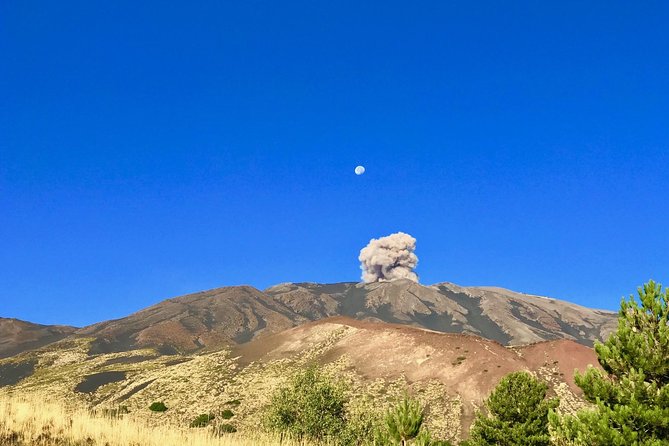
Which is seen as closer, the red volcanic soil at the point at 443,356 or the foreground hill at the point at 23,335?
the red volcanic soil at the point at 443,356

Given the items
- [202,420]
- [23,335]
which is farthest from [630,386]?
[23,335]

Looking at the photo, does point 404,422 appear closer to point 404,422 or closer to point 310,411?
point 404,422

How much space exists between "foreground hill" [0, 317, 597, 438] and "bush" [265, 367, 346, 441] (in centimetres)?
1276

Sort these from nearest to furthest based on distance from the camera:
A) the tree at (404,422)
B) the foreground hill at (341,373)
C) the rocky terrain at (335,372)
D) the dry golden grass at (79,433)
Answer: the dry golden grass at (79,433) → the tree at (404,422) → the foreground hill at (341,373) → the rocky terrain at (335,372)

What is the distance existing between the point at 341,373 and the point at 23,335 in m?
161

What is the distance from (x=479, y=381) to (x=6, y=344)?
17033 cm

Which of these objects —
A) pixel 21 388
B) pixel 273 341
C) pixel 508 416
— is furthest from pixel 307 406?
pixel 21 388

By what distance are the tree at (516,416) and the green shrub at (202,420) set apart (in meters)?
31.3

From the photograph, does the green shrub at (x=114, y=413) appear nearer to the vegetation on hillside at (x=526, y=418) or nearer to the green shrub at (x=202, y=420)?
the vegetation on hillside at (x=526, y=418)

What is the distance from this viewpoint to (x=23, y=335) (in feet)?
602

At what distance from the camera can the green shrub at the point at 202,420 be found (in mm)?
51750

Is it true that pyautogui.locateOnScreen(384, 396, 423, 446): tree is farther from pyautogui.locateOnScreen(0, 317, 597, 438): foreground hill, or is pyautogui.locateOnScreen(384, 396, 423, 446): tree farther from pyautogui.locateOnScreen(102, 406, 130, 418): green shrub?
pyautogui.locateOnScreen(0, 317, 597, 438): foreground hill

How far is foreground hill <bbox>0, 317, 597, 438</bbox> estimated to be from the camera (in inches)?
2319

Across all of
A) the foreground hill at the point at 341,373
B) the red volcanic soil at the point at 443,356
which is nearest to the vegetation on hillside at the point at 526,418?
the foreground hill at the point at 341,373
